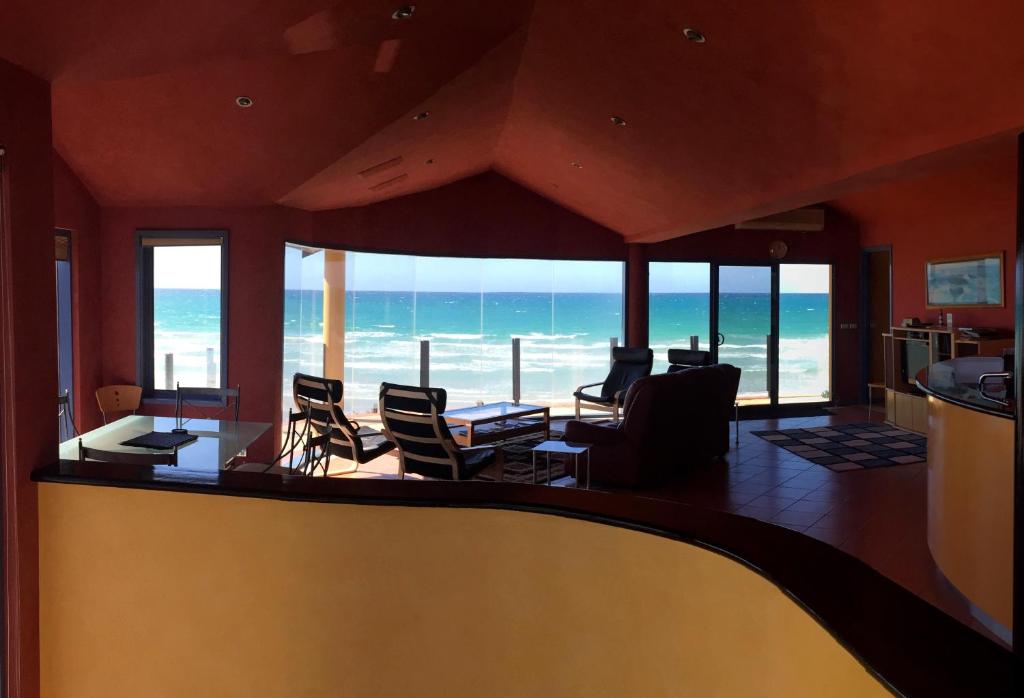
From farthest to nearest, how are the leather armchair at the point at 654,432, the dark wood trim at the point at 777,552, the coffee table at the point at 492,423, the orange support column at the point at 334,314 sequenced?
the orange support column at the point at 334,314 < the coffee table at the point at 492,423 < the leather armchair at the point at 654,432 < the dark wood trim at the point at 777,552

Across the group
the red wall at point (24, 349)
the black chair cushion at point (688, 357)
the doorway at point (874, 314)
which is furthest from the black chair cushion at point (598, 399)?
the red wall at point (24, 349)

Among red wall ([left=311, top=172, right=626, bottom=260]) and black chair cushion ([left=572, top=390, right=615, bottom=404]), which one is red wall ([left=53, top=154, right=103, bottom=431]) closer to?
red wall ([left=311, top=172, right=626, bottom=260])

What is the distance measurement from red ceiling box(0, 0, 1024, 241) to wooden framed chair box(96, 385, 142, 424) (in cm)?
154

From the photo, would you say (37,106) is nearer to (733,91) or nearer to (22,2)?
(22,2)

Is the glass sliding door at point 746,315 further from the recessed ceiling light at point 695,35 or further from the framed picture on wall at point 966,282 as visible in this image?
the recessed ceiling light at point 695,35

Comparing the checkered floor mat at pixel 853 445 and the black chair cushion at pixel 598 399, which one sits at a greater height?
the black chair cushion at pixel 598 399

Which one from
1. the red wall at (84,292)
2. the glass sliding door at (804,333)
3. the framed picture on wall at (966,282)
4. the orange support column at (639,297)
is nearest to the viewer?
the red wall at (84,292)

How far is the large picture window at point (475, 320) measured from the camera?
9203 millimetres

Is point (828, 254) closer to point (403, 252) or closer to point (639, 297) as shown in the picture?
point (639, 297)

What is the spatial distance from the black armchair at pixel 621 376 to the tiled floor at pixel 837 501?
59.5 inches

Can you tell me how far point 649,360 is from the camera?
8.62m

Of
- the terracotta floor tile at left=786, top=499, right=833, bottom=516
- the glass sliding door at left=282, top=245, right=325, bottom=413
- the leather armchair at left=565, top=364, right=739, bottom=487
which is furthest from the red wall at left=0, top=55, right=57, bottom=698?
the terracotta floor tile at left=786, top=499, right=833, bottom=516

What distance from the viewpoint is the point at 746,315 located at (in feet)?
32.2

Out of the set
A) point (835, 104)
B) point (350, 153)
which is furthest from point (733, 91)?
point (350, 153)
